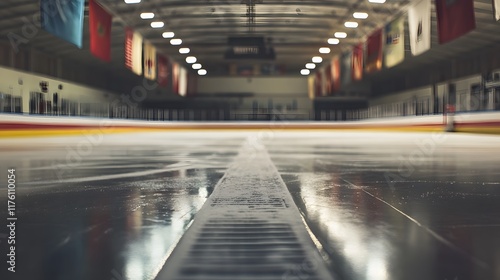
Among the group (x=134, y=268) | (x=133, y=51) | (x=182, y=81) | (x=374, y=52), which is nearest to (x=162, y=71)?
(x=133, y=51)

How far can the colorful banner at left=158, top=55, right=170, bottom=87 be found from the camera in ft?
87.1

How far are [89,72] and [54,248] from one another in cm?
3825

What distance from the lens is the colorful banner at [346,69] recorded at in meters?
26.1

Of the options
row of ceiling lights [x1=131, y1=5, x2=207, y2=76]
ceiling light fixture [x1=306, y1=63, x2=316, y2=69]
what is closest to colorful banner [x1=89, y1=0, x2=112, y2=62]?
row of ceiling lights [x1=131, y1=5, x2=207, y2=76]

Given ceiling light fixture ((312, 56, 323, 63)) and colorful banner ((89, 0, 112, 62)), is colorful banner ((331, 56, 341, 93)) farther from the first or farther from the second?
colorful banner ((89, 0, 112, 62))

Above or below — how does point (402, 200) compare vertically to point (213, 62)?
below

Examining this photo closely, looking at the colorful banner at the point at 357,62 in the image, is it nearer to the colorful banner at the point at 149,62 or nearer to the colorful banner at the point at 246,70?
the colorful banner at the point at 149,62

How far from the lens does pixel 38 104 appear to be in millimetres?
27984

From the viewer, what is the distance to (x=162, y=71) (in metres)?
27.2

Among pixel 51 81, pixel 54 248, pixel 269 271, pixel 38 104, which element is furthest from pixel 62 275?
pixel 51 81

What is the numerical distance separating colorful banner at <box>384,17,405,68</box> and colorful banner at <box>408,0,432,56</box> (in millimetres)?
1526

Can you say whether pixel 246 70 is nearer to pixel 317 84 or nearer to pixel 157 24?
pixel 317 84

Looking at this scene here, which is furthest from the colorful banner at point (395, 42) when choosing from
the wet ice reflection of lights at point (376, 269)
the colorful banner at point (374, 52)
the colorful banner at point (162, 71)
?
the wet ice reflection of lights at point (376, 269)

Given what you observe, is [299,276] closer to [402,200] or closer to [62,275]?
[62,275]
